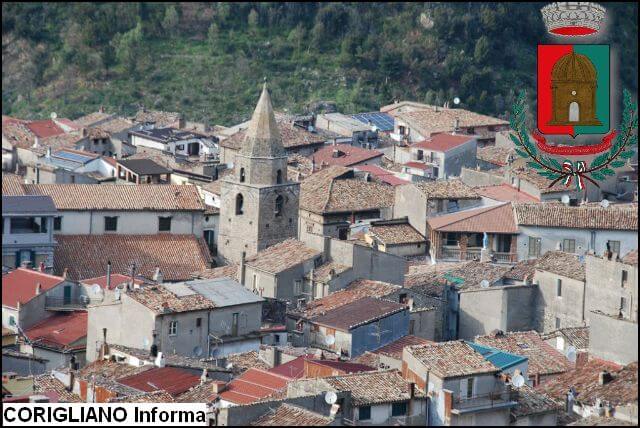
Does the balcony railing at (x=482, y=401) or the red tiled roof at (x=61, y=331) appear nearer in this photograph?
the balcony railing at (x=482, y=401)

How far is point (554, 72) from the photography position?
33219 mm

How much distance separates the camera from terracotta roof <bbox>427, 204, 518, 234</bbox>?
56.8m

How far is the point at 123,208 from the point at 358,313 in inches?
515

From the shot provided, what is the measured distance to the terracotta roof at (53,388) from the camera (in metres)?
38.6

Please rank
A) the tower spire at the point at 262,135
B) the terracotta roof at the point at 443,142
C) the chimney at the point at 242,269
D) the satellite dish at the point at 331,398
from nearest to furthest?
the satellite dish at the point at 331,398 → the chimney at the point at 242,269 → the tower spire at the point at 262,135 → the terracotta roof at the point at 443,142

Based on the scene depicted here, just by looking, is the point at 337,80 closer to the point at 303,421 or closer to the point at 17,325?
the point at 17,325

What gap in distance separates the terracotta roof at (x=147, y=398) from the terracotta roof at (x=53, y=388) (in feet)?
3.86

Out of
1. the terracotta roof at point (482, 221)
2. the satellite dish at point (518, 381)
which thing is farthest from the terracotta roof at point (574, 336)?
the terracotta roof at point (482, 221)

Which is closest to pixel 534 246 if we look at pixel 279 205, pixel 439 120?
pixel 279 205

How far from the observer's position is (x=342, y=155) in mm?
71062

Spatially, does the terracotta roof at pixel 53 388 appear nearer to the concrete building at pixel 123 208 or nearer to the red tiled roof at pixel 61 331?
the red tiled roof at pixel 61 331

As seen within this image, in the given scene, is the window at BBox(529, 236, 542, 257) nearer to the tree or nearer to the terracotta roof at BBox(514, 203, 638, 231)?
the terracotta roof at BBox(514, 203, 638, 231)

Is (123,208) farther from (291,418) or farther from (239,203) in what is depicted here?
(291,418)

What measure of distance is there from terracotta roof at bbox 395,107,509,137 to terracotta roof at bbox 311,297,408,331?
3032 cm
